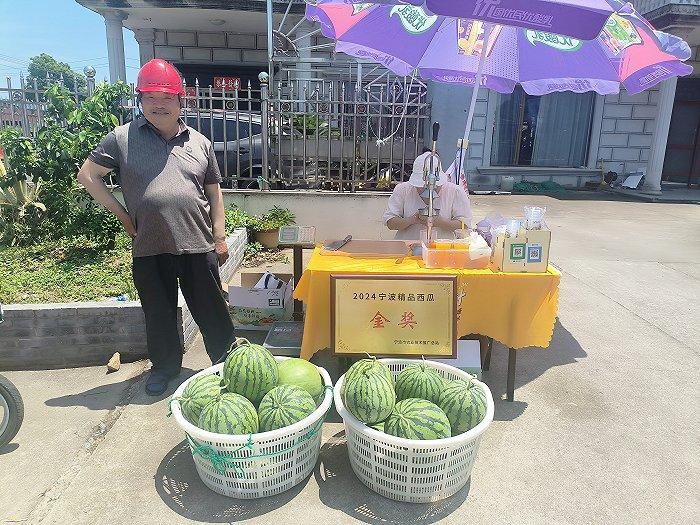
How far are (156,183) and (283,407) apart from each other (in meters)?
1.53

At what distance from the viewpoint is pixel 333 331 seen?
2.88 metres

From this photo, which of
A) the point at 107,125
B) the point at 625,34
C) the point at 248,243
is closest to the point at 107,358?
the point at 107,125

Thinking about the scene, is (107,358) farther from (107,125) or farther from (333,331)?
(107,125)

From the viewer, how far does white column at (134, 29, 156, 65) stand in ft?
44.7

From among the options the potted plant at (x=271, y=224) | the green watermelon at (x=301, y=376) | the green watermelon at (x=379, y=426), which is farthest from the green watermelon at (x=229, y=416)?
the potted plant at (x=271, y=224)

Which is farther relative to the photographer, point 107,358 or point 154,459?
point 107,358

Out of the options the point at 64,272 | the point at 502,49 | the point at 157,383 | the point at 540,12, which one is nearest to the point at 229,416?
the point at 157,383

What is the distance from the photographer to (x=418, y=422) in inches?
87.2

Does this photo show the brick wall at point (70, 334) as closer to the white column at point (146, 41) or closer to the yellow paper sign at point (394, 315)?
the yellow paper sign at point (394, 315)

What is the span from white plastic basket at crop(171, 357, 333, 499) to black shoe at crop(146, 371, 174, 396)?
904mm

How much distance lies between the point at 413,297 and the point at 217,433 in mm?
1278

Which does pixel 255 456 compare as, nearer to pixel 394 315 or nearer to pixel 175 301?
pixel 394 315

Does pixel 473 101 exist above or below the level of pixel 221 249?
above

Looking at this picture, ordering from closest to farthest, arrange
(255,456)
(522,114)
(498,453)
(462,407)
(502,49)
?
1. (255,456)
2. (462,407)
3. (498,453)
4. (502,49)
5. (522,114)
